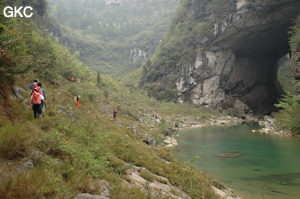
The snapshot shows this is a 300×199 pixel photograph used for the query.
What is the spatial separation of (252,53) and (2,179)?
72.0 meters

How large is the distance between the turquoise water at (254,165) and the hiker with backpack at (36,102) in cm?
785

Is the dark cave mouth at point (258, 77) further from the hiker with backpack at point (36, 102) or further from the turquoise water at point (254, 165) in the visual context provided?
the hiker with backpack at point (36, 102)

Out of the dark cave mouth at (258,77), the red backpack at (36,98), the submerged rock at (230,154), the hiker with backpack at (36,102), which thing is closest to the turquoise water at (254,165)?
the submerged rock at (230,154)

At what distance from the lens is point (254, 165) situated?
15375 millimetres

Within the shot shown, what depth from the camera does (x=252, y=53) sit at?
65.9 m

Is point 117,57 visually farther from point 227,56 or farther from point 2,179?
point 2,179

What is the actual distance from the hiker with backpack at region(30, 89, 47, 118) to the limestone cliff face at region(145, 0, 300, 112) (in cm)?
5588

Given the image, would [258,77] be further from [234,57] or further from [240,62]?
[234,57]

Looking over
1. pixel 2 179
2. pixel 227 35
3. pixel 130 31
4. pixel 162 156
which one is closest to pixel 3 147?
pixel 2 179

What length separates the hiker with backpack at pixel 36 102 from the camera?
7.67m

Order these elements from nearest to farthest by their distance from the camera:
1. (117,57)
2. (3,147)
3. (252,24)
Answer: (3,147) → (252,24) → (117,57)

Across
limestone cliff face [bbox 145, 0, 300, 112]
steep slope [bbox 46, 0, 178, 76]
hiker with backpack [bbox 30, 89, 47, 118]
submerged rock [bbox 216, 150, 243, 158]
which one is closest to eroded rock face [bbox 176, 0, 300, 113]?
limestone cliff face [bbox 145, 0, 300, 112]

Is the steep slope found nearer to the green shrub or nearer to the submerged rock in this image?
the submerged rock

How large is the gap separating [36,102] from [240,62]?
6911 cm
